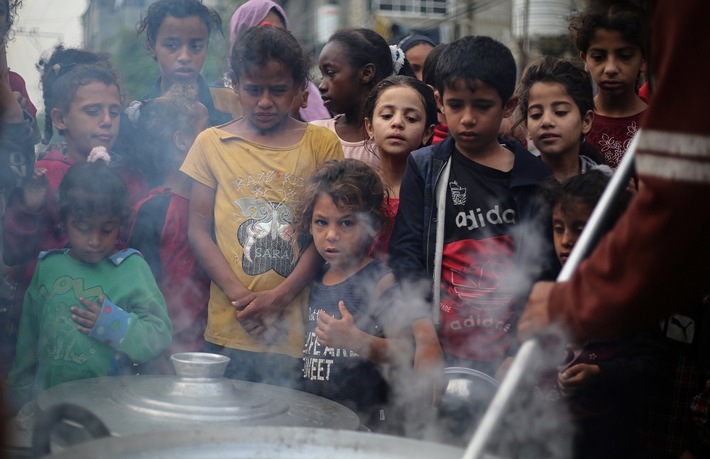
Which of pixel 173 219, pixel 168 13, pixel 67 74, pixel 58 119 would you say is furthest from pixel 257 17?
pixel 173 219

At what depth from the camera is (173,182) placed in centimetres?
358

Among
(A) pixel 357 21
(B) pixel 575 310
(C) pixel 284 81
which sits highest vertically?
(A) pixel 357 21

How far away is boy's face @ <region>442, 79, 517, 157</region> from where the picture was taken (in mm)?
3061

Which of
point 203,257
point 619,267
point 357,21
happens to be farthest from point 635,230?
point 357,21

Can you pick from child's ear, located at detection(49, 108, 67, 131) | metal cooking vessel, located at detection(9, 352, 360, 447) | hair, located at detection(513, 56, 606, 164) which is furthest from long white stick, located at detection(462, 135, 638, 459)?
child's ear, located at detection(49, 108, 67, 131)

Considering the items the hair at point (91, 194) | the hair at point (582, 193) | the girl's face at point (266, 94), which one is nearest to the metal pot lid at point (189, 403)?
the hair at point (91, 194)

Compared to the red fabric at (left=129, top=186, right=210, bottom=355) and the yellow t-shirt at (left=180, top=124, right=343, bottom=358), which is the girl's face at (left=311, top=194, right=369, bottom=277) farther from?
the red fabric at (left=129, top=186, right=210, bottom=355)

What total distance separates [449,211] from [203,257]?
3.24 ft

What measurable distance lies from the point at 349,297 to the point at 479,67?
3.25 ft

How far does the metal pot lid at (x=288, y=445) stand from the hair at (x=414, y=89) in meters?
1.96

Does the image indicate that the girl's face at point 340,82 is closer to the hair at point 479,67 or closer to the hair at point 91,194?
the hair at point 479,67

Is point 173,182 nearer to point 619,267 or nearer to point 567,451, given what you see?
point 567,451

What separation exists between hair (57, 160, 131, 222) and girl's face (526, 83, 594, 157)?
1678mm

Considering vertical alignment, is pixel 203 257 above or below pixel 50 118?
below
